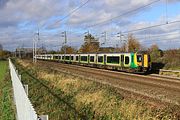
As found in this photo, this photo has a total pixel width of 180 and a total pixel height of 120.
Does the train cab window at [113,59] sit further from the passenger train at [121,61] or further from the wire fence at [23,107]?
the wire fence at [23,107]

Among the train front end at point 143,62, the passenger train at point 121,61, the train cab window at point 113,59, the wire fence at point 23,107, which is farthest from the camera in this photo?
the train cab window at point 113,59

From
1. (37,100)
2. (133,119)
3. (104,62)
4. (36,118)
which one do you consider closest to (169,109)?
(133,119)

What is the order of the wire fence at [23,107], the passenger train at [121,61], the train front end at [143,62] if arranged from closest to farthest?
the wire fence at [23,107], the train front end at [143,62], the passenger train at [121,61]

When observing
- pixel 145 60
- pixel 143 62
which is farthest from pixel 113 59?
pixel 143 62

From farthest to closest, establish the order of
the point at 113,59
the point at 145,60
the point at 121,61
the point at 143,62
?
the point at 113,59 < the point at 121,61 < the point at 145,60 < the point at 143,62

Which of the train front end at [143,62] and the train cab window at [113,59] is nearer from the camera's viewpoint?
the train front end at [143,62]

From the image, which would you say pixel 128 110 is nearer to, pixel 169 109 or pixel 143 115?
pixel 143 115

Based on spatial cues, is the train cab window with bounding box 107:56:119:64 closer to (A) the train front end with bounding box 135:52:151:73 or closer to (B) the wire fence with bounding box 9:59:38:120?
(A) the train front end with bounding box 135:52:151:73

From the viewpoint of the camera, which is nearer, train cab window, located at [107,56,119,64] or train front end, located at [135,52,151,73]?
train front end, located at [135,52,151,73]

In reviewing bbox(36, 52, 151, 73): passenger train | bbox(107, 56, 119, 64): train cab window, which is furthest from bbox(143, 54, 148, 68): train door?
bbox(107, 56, 119, 64): train cab window

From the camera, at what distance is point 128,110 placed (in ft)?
37.7

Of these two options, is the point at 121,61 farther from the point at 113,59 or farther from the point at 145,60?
the point at 145,60

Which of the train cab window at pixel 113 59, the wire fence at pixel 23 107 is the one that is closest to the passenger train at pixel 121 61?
the train cab window at pixel 113 59

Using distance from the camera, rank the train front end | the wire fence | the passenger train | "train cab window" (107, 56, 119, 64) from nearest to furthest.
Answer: the wire fence < the train front end < the passenger train < "train cab window" (107, 56, 119, 64)
